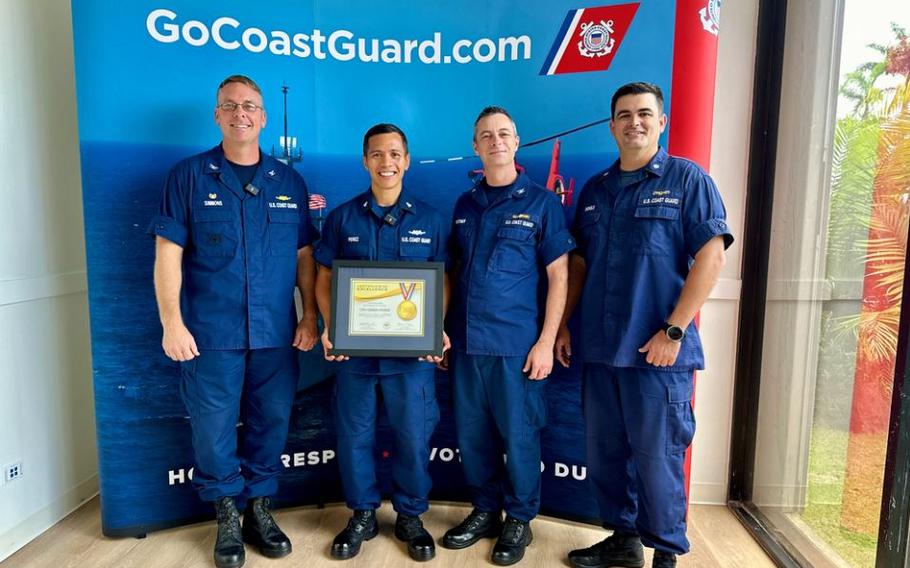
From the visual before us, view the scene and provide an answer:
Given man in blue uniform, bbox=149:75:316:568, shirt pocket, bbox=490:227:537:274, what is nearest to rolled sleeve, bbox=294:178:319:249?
man in blue uniform, bbox=149:75:316:568

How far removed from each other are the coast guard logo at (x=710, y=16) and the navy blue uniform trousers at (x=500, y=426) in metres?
1.54

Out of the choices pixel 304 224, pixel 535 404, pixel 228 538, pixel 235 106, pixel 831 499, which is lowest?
pixel 228 538

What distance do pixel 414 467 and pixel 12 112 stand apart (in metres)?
2.18

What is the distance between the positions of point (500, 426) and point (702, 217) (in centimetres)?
108

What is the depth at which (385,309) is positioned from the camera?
2131mm

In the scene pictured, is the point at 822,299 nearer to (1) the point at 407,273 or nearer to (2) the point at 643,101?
(2) the point at 643,101

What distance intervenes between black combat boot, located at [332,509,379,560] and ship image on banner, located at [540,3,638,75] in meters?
2.06

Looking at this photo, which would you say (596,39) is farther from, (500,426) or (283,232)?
(500,426)

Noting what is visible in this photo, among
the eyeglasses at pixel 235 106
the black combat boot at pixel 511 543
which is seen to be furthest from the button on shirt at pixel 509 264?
the eyeglasses at pixel 235 106

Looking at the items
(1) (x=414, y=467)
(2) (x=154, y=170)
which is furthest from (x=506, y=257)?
(2) (x=154, y=170)

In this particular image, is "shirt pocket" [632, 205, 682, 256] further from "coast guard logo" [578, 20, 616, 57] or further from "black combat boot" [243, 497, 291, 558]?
"black combat boot" [243, 497, 291, 558]

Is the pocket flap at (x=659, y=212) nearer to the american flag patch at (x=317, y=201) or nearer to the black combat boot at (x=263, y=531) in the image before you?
the american flag patch at (x=317, y=201)

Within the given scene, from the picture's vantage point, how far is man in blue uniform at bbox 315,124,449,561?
87.1 inches

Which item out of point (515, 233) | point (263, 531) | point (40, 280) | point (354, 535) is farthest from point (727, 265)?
point (40, 280)
